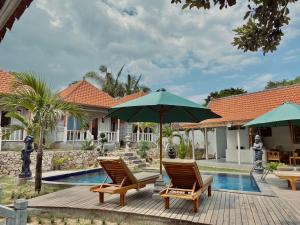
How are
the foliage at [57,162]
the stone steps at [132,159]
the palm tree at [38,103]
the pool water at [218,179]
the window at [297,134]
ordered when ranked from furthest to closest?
the stone steps at [132,159] → the window at [297,134] → the foliage at [57,162] → the pool water at [218,179] → the palm tree at [38,103]

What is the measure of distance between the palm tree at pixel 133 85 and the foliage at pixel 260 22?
3656cm

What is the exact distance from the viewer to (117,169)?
6574mm

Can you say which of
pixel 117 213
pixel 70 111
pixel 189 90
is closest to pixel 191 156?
pixel 70 111

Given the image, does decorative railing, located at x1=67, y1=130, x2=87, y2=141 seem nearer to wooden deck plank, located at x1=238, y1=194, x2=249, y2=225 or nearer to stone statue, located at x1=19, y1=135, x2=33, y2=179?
stone statue, located at x1=19, y1=135, x2=33, y2=179

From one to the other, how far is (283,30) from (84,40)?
27175 mm

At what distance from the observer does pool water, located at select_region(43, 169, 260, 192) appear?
11.2 meters

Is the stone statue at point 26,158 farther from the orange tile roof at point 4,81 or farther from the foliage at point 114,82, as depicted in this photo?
the foliage at point 114,82

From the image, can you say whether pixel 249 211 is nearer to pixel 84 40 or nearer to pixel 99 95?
pixel 99 95

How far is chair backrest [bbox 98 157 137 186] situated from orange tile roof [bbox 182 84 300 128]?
12.6 meters

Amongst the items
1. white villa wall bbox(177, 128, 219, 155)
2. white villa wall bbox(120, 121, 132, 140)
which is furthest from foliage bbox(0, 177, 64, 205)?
white villa wall bbox(177, 128, 219, 155)

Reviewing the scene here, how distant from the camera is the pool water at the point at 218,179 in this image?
443 inches

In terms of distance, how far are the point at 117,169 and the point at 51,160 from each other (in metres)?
10.2

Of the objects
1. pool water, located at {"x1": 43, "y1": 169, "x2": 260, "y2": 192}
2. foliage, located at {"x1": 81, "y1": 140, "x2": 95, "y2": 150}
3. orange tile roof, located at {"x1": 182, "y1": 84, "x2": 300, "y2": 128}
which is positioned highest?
orange tile roof, located at {"x1": 182, "y1": 84, "x2": 300, "y2": 128}

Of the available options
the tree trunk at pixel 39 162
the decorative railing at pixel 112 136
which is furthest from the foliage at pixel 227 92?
the tree trunk at pixel 39 162
